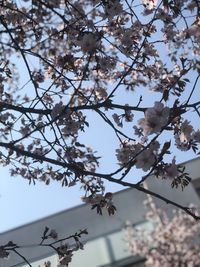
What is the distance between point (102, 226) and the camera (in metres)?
9.44

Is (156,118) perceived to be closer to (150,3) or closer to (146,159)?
(146,159)

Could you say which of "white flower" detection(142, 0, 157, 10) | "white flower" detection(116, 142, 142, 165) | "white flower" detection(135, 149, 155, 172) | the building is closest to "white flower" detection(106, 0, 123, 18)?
"white flower" detection(142, 0, 157, 10)

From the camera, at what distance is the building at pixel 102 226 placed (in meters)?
8.93

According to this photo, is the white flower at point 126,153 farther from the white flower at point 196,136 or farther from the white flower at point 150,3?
the white flower at point 150,3

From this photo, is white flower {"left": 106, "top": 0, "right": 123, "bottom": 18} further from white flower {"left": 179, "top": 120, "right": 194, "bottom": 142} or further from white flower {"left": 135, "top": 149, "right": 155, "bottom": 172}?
white flower {"left": 135, "top": 149, "right": 155, "bottom": 172}

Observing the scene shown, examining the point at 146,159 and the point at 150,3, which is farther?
the point at 150,3

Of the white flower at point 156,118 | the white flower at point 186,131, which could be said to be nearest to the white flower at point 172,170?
the white flower at point 186,131

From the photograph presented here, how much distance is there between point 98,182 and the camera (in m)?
3.67

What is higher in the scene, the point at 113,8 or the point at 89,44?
the point at 113,8

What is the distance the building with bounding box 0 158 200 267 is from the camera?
8.93 metres

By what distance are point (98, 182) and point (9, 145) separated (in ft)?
4.40

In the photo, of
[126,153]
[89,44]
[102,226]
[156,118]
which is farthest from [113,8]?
[102,226]

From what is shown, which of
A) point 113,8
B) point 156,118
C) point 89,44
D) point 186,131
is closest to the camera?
point 156,118

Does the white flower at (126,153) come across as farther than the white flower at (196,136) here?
Yes
